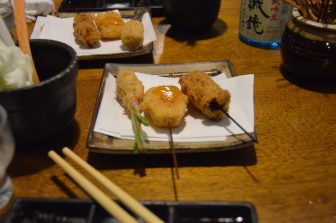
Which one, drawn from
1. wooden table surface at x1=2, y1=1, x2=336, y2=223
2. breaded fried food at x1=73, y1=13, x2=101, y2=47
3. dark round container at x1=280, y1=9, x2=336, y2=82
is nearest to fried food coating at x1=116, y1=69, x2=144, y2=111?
wooden table surface at x1=2, y1=1, x2=336, y2=223

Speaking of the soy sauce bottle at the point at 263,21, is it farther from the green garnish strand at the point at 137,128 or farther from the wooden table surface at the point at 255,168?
the green garnish strand at the point at 137,128

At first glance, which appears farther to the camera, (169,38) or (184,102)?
(169,38)

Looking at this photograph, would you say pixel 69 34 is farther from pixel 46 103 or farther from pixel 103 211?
pixel 103 211

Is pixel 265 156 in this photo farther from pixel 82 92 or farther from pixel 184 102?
pixel 82 92

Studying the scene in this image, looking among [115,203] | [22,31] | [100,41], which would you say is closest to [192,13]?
[100,41]

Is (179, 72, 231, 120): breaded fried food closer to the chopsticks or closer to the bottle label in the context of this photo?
the chopsticks

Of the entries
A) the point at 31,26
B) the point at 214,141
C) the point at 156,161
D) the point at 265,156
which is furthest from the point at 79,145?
the point at 31,26
